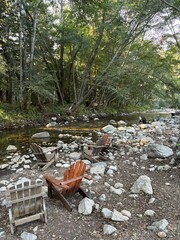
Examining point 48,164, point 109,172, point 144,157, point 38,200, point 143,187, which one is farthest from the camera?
point 144,157

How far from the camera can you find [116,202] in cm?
343

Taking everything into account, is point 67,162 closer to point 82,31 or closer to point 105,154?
point 105,154

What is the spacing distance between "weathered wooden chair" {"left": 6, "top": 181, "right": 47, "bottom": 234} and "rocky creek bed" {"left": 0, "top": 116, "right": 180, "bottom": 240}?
0.13 m

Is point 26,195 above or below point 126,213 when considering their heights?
above

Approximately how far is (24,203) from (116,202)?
1.52 meters

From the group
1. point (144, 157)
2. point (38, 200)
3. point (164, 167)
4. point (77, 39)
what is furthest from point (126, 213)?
point (77, 39)

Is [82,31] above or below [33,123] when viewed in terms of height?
above

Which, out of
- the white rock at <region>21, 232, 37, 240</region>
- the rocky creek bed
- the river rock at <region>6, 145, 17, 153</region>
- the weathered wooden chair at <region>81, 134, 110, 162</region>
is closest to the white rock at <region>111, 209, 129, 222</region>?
the rocky creek bed

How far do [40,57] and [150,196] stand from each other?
13.5 meters

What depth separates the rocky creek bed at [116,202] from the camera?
267cm

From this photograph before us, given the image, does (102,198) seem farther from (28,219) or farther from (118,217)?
(28,219)

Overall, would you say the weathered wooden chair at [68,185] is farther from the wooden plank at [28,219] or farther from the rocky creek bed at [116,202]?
the wooden plank at [28,219]

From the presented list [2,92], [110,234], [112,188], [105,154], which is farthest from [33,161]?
[2,92]

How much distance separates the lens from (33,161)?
18.6ft
